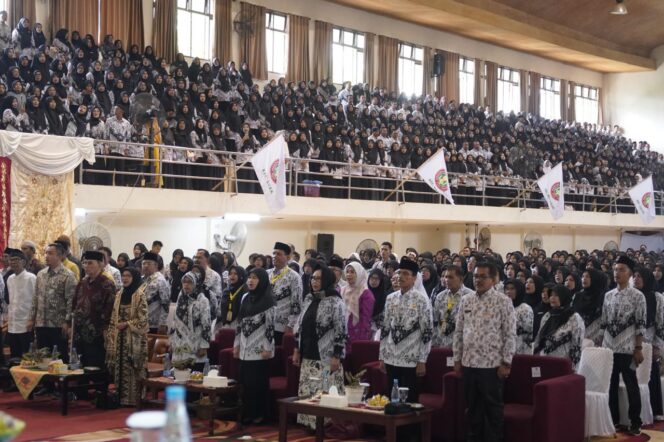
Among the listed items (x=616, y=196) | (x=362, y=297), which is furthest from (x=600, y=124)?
(x=362, y=297)

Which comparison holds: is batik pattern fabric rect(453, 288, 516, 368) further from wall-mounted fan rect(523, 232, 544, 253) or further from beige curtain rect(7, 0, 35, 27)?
wall-mounted fan rect(523, 232, 544, 253)

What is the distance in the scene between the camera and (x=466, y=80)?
3105 cm

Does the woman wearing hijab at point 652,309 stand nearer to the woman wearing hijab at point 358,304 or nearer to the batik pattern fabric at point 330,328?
the woman wearing hijab at point 358,304

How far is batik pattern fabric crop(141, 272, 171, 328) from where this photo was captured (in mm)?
10523

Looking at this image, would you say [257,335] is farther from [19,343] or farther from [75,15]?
[75,15]

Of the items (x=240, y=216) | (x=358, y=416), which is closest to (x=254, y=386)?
(x=358, y=416)

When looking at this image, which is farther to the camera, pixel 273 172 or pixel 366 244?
pixel 366 244

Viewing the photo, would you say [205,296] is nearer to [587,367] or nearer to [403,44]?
[587,367]

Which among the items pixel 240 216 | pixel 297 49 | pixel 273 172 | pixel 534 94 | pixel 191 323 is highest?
pixel 534 94

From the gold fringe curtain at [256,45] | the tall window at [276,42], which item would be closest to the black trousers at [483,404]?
the gold fringe curtain at [256,45]

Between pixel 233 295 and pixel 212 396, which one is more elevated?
pixel 233 295

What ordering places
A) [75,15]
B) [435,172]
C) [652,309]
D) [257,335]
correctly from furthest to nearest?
1. [75,15]
2. [435,172]
3. [652,309]
4. [257,335]

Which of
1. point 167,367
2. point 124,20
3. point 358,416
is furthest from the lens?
point 124,20

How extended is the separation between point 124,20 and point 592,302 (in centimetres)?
1454
